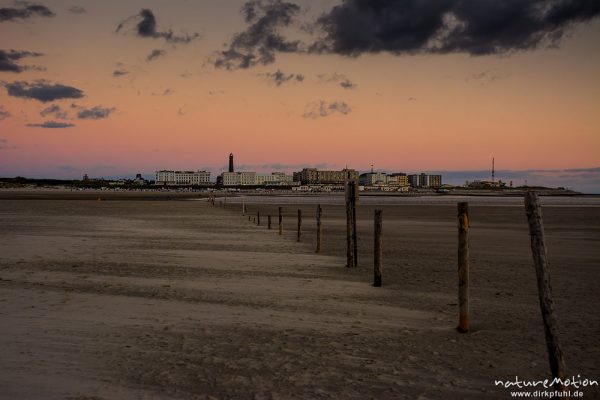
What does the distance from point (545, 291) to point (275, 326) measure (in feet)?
14.9

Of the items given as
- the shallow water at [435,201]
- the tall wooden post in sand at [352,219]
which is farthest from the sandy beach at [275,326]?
the shallow water at [435,201]

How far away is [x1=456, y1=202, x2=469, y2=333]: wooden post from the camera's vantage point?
8312 millimetres

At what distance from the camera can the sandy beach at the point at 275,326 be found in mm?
6070

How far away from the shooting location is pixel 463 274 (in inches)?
331

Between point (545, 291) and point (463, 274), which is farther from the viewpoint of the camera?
point (463, 274)

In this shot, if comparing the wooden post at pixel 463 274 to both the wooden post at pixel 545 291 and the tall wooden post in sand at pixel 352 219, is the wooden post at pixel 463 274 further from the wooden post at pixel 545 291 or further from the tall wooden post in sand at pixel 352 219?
the tall wooden post in sand at pixel 352 219

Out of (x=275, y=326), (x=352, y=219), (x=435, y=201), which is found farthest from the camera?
(x=435, y=201)

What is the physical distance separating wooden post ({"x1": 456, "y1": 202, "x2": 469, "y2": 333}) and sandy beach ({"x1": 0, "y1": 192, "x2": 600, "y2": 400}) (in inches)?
10.9

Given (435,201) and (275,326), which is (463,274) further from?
(435,201)

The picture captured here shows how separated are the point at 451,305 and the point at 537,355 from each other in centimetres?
311

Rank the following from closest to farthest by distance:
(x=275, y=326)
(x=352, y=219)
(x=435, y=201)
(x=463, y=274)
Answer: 1. (x=463, y=274)
2. (x=275, y=326)
3. (x=352, y=219)
4. (x=435, y=201)

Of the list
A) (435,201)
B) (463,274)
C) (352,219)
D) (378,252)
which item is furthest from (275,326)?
(435,201)

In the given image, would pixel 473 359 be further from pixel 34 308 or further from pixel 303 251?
pixel 303 251

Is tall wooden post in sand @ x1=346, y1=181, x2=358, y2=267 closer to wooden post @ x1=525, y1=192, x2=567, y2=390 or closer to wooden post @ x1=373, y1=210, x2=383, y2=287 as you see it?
wooden post @ x1=373, y1=210, x2=383, y2=287
